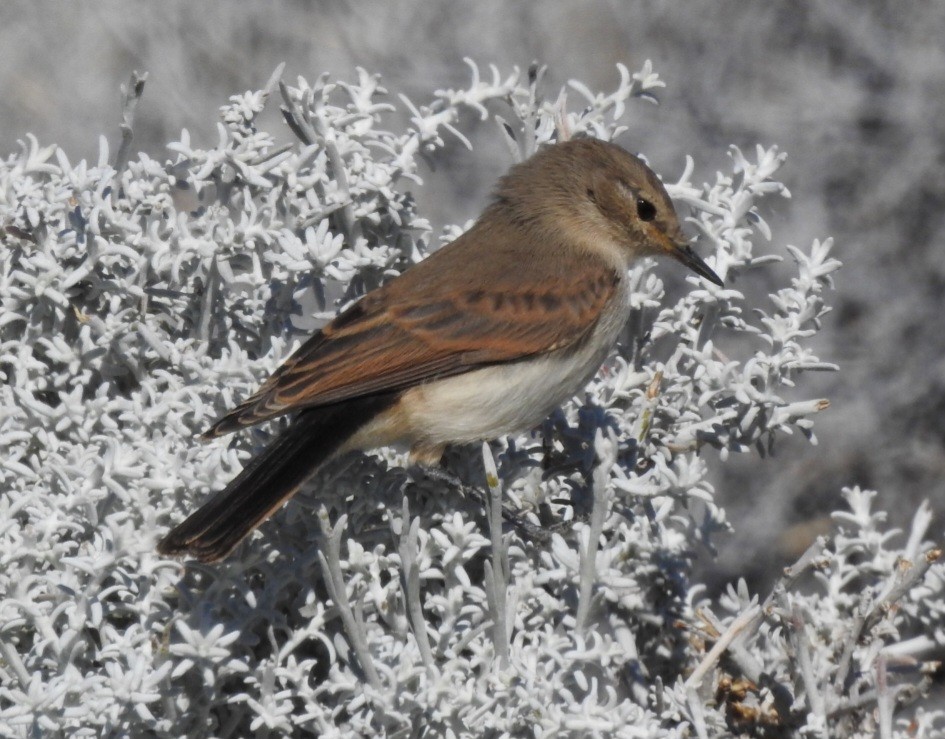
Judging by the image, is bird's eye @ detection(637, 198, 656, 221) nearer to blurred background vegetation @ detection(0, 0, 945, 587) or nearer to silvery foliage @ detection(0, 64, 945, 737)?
silvery foliage @ detection(0, 64, 945, 737)

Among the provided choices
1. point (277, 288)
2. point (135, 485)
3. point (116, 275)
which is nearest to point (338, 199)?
point (277, 288)

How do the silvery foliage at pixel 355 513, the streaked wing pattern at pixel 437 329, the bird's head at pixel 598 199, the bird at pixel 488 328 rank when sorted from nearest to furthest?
the silvery foliage at pixel 355 513 → the bird at pixel 488 328 → the streaked wing pattern at pixel 437 329 → the bird's head at pixel 598 199

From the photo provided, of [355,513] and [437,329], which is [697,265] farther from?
[355,513]

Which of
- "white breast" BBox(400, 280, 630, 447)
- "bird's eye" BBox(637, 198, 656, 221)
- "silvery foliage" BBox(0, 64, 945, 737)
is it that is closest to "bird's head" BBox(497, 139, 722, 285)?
"bird's eye" BBox(637, 198, 656, 221)

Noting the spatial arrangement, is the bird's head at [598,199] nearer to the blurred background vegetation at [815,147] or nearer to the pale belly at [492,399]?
the pale belly at [492,399]

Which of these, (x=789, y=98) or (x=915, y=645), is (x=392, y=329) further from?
(x=789, y=98)

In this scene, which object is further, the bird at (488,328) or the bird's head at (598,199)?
the bird's head at (598,199)

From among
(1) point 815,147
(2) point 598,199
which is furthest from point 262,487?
(1) point 815,147

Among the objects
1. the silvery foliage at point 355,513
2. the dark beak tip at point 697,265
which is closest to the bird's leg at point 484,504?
the silvery foliage at point 355,513
